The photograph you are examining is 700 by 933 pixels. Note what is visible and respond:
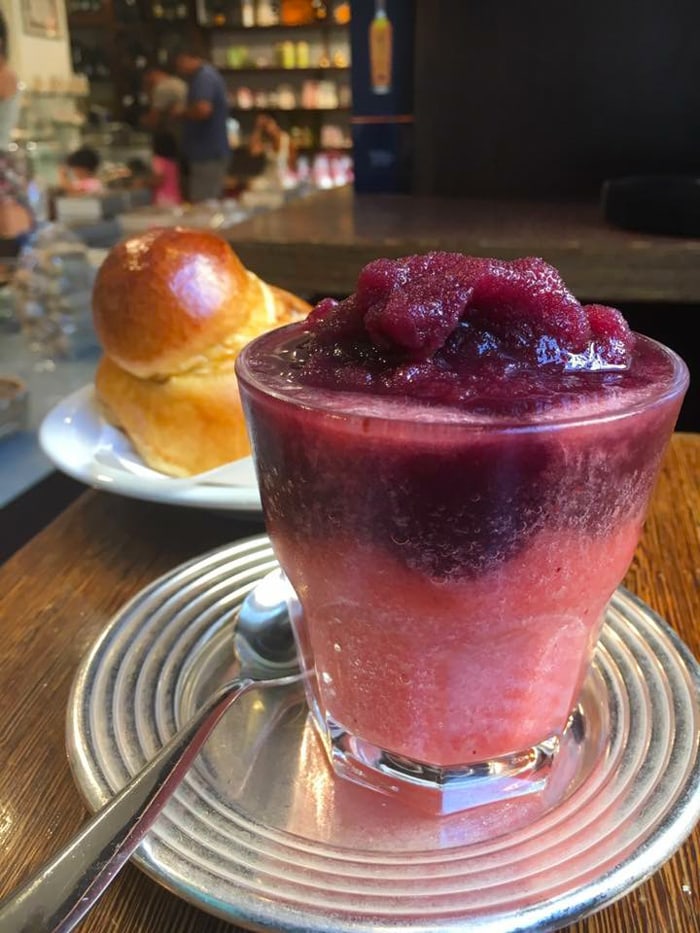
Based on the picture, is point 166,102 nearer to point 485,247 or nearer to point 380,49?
point 380,49

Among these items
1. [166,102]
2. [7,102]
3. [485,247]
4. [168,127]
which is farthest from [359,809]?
[166,102]

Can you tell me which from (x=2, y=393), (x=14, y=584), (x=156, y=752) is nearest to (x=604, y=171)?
(x=2, y=393)

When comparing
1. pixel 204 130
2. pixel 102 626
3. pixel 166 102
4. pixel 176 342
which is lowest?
pixel 102 626

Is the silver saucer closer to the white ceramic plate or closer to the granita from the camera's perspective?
the granita

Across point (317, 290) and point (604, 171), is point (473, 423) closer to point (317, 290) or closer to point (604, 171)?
point (317, 290)

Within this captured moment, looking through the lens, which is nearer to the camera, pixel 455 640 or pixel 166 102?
pixel 455 640

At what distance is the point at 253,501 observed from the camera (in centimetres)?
67

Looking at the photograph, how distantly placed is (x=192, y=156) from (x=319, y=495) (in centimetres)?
365

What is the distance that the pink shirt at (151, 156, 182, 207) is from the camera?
3.45m

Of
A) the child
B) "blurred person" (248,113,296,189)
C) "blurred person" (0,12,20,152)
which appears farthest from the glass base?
"blurred person" (248,113,296,189)

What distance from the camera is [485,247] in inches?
56.7

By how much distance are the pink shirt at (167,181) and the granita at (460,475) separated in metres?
3.18

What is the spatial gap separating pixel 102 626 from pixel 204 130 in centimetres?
343

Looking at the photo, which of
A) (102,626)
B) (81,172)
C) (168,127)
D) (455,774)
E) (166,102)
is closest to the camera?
(455,774)
